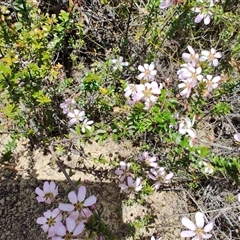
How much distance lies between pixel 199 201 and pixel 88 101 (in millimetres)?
1083

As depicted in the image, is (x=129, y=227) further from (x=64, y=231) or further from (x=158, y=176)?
(x=64, y=231)

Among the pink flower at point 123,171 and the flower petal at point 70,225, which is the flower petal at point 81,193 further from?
the pink flower at point 123,171

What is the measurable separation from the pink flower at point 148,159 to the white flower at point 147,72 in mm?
530

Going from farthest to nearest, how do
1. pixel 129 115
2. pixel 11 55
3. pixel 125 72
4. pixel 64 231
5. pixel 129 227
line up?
1. pixel 125 72
2. pixel 129 227
3. pixel 129 115
4. pixel 11 55
5. pixel 64 231

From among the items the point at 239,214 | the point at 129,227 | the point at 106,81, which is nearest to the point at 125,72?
the point at 106,81

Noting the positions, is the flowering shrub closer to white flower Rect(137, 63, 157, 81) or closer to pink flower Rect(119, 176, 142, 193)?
pink flower Rect(119, 176, 142, 193)

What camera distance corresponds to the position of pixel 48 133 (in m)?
2.65

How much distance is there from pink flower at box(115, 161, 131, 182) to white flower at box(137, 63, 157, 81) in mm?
617

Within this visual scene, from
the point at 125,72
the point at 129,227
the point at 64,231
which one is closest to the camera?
the point at 64,231

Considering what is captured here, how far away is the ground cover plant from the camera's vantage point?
211 cm

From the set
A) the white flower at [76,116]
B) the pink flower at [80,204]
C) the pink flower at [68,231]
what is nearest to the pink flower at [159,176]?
the white flower at [76,116]

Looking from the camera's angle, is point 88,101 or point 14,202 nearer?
point 14,202

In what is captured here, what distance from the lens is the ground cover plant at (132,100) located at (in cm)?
211

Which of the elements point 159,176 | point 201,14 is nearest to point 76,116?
point 159,176
